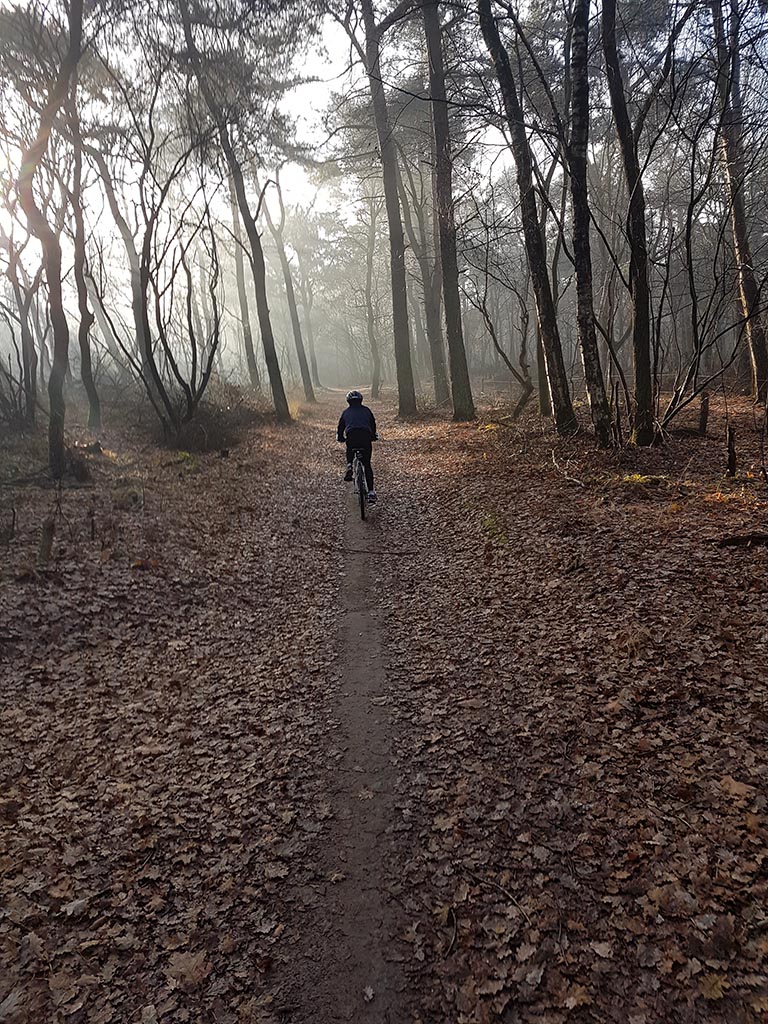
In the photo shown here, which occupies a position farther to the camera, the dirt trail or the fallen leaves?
the fallen leaves

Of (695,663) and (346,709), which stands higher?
(695,663)

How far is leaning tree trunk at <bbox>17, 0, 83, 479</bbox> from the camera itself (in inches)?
392

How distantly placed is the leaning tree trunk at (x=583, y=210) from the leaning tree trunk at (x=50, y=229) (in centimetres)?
870

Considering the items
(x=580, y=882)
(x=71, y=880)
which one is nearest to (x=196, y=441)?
(x=71, y=880)

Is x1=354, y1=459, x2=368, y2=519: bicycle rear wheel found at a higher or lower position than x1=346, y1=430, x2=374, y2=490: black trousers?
lower

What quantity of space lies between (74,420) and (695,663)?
764 inches

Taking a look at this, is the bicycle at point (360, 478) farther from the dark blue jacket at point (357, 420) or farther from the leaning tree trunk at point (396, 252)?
the leaning tree trunk at point (396, 252)

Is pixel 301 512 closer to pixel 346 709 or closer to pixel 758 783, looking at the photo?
pixel 346 709

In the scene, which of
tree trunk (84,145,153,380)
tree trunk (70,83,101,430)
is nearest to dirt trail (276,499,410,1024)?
tree trunk (84,145,153,380)

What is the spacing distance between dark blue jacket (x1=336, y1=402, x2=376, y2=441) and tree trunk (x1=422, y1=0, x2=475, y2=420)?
6866 millimetres

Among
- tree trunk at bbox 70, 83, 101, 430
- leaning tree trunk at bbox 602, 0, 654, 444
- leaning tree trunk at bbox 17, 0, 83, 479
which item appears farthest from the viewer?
tree trunk at bbox 70, 83, 101, 430

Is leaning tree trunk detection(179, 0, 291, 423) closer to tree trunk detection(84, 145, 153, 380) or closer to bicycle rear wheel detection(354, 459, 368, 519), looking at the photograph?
tree trunk detection(84, 145, 153, 380)

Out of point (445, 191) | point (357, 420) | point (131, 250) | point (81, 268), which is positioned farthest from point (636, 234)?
point (131, 250)

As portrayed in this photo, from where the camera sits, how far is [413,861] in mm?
3361
